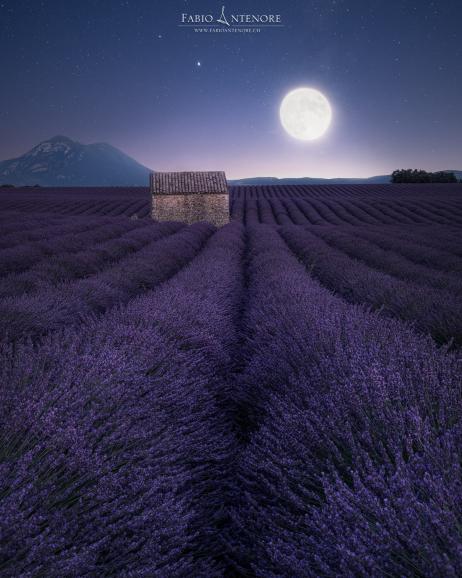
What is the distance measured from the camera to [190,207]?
19391mm

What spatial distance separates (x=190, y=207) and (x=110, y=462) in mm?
18818

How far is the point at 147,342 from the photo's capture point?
220 centimetres

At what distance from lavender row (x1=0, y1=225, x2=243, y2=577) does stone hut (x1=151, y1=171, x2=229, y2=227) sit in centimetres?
1748

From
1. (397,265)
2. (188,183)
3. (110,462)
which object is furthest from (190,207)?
(110,462)

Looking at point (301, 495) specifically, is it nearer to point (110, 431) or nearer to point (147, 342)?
point (110, 431)

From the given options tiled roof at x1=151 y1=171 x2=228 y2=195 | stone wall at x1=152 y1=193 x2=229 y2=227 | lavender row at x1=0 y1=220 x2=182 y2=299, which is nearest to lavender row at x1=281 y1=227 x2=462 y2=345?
lavender row at x1=0 y1=220 x2=182 y2=299

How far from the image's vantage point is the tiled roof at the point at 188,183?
760 inches

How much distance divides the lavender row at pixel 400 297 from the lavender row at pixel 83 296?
8.96 feet

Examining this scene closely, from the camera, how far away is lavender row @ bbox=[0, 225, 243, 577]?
39.7 inches

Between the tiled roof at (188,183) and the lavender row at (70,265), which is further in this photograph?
the tiled roof at (188,183)

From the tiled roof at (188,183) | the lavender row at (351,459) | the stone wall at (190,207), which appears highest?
the tiled roof at (188,183)

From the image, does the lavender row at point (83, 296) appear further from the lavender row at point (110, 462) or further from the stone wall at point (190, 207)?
the stone wall at point (190, 207)

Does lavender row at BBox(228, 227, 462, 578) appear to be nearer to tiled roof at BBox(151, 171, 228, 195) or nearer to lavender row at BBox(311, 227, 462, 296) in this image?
lavender row at BBox(311, 227, 462, 296)

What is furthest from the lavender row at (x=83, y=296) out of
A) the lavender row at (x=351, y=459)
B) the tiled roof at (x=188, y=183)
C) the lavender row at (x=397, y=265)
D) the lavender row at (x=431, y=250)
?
the tiled roof at (x=188, y=183)
